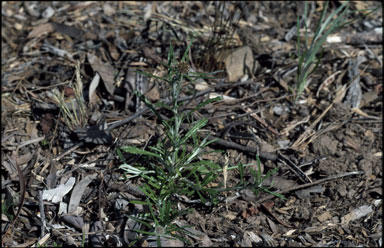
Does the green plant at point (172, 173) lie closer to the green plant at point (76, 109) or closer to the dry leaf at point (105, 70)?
the green plant at point (76, 109)

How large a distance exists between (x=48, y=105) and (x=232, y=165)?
1.33 m

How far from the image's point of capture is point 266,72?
3.33 metres

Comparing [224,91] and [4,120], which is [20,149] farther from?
[224,91]

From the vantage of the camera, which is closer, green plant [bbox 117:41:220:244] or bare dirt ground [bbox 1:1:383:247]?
green plant [bbox 117:41:220:244]

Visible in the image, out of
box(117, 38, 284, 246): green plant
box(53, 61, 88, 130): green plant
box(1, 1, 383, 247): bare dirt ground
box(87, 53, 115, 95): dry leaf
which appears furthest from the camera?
box(87, 53, 115, 95): dry leaf

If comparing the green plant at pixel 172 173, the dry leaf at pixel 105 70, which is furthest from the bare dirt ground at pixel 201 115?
the green plant at pixel 172 173

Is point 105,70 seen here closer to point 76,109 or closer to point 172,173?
point 76,109

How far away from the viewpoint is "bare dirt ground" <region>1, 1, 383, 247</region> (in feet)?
8.34

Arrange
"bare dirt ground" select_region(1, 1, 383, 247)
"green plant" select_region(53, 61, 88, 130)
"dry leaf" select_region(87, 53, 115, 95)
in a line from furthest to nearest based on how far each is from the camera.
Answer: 1. "dry leaf" select_region(87, 53, 115, 95)
2. "green plant" select_region(53, 61, 88, 130)
3. "bare dirt ground" select_region(1, 1, 383, 247)

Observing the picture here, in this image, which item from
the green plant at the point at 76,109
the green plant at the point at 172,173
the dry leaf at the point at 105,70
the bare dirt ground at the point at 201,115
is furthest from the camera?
the dry leaf at the point at 105,70

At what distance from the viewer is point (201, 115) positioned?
294 cm

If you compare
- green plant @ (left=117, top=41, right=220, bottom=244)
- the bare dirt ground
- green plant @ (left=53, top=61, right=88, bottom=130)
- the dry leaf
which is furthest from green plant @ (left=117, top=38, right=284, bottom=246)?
the dry leaf

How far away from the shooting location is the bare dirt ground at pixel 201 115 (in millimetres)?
2541

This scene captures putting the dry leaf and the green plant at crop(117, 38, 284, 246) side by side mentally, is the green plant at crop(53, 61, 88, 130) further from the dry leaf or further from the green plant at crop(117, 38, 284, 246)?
the green plant at crop(117, 38, 284, 246)
